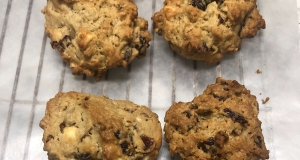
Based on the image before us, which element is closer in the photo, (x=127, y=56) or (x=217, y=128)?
(x=217, y=128)

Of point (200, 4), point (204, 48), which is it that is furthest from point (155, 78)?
point (200, 4)

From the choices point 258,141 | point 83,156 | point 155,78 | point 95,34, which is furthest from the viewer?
point 155,78

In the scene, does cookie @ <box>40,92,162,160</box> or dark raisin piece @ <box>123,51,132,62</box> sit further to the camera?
dark raisin piece @ <box>123,51,132,62</box>

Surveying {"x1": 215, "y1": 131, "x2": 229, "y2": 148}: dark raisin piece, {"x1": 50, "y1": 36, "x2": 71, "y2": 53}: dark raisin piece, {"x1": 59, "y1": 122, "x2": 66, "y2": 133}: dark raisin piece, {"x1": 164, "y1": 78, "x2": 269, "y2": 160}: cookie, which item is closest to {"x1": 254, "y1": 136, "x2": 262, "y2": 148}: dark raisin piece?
{"x1": 164, "y1": 78, "x2": 269, "y2": 160}: cookie

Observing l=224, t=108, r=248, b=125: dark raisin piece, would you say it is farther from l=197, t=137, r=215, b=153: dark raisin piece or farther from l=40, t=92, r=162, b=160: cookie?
l=40, t=92, r=162, b=160: cookie

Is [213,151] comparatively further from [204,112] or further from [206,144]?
[204,112]

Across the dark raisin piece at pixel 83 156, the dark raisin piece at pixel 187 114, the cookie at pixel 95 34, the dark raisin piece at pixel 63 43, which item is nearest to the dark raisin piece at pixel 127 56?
the cookie at pixel 95 34

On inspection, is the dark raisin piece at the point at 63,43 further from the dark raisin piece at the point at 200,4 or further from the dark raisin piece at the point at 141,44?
the dark raisin piece at the point at 200,4

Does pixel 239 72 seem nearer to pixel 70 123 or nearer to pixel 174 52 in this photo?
pixel 174 52
